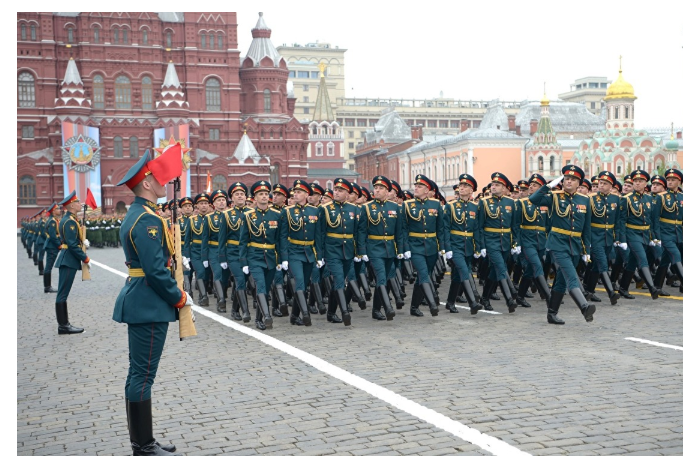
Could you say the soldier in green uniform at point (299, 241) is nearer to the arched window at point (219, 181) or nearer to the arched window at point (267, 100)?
the arched window at point (219, 181)

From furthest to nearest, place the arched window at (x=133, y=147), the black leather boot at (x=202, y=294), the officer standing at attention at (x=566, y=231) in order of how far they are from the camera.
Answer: the arched window at (x=133, y=147), the black leather boot at (x=202, y=294), the officer standing at attention at (x=566, y=231)

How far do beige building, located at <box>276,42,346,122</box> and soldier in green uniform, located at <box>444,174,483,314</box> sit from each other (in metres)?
117

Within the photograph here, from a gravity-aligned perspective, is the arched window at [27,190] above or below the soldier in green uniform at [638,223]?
above

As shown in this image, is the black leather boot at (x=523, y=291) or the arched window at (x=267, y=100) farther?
the arched window at (x=267, y=100)

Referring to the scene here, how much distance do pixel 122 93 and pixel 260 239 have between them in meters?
60.1

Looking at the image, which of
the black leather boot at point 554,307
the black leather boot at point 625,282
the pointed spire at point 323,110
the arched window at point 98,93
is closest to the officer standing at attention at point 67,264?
the black leather boot at point 554,307

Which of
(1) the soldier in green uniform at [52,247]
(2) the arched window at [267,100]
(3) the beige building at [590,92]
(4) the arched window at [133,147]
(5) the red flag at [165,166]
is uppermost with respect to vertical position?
(3) the beige building at [590,92]

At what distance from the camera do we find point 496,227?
1145 centimetres

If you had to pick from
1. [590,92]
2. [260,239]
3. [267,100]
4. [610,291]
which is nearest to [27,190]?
[267,100]

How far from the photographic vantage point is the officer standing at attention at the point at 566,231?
31.7 ft

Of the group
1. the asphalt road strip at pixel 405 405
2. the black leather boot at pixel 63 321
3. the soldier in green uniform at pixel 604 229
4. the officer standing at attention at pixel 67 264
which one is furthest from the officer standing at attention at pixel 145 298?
the soldier in green uniform at pixel 604 229

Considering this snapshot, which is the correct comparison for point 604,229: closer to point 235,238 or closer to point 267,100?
point 235,238

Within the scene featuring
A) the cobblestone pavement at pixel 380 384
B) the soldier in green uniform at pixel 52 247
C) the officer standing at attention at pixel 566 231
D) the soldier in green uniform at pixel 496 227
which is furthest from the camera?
the soldier in green uniform at pixel 52 247

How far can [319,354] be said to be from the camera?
831 centimetres
